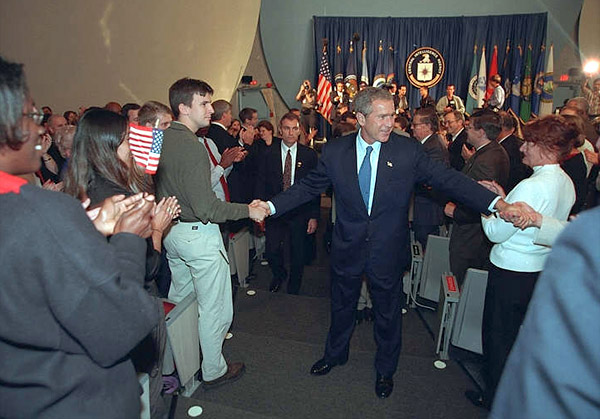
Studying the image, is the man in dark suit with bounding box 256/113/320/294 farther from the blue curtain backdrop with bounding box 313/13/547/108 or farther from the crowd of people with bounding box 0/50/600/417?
the blue curtain backdrop with bounding box 313/13/547/108

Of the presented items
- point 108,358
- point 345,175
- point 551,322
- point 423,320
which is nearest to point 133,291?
point 108,358

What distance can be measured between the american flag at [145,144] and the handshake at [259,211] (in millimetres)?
760

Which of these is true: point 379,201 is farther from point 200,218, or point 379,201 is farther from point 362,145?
point 200,218

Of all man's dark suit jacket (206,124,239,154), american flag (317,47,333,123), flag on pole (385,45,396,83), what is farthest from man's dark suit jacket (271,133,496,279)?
flag on pole (385,45,396,83)

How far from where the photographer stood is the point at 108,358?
0.95m

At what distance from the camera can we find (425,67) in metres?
10.2

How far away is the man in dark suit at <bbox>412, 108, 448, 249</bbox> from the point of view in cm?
375

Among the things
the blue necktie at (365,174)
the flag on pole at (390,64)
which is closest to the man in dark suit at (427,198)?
the blue necktie at (365,174)

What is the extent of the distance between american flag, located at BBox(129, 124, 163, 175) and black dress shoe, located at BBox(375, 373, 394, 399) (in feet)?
5.83

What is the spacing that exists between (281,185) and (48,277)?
2974mm

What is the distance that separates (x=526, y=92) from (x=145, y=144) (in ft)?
34.0

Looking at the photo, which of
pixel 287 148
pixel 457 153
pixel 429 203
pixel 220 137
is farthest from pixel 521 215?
pixel 220 137

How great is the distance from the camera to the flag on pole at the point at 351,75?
32.6ft

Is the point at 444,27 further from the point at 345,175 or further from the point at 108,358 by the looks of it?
the point at 108,358
